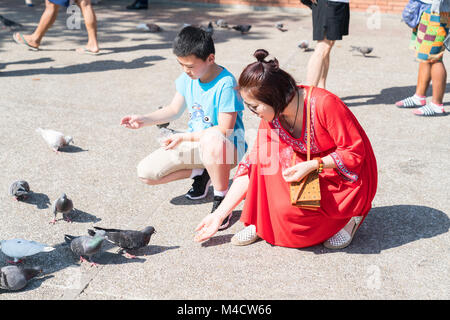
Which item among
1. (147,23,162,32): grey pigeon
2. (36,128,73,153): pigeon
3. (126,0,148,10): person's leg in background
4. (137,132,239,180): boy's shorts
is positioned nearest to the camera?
(137,132,239,180): boy's shorts

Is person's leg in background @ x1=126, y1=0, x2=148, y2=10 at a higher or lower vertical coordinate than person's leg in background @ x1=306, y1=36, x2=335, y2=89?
higher

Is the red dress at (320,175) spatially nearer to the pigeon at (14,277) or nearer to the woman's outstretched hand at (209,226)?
the woman's outstretched hand at (209,226)

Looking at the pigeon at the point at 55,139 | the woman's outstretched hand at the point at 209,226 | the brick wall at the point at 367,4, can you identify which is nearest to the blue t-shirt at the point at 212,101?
the woman's outstretched hand at the point at 209,226

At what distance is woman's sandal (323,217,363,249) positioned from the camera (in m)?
3.54

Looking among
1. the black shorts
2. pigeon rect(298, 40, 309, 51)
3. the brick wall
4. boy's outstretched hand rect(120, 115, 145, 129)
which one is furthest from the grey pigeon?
boy's outstretched hand rect(120, 115, 145, 129)

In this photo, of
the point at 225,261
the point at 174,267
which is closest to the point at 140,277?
the point at 174,267

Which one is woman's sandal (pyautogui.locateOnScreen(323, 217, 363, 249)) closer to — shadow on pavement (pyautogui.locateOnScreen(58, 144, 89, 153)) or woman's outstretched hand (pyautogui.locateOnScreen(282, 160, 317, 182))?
woman's outstretched hand (pyautogui.locateOnScreen(282, 160, 317, 182))

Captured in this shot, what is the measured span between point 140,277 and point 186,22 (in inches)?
340

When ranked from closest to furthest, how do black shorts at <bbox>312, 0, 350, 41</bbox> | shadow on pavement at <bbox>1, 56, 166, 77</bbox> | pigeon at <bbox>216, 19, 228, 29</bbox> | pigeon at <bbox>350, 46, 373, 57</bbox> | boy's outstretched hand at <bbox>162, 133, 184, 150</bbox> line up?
boy's outstretched hand at <bbox>162, 133, 184, 150</bbox> → black shorts at <bbox>312, 0, 350, 41</bbox> → shadow on pavement at <bbox>1, 56, 166, 77</bbox> → pigeon at <bbox>350, 46, 373, 57</bbox> → pigeon at <bbox>216, 19, 228, 29</bbox>

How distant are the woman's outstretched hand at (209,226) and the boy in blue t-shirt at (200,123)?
424 mm

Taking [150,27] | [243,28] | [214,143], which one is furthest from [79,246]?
[150,27]

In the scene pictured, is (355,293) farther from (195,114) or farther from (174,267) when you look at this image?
(195,114)

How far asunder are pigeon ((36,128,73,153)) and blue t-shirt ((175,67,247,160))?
5.08 ft

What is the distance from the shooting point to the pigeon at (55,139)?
5.00 metres
